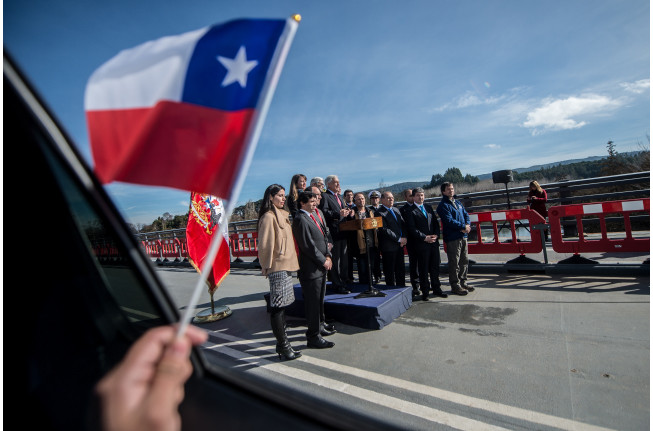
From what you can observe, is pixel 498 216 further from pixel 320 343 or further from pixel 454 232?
pixel 320 343

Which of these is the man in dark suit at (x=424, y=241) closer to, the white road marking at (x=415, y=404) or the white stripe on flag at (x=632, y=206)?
the white road marking at (x=415, y=404)

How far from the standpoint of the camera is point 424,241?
553 cm

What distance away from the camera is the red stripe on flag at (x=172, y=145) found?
1000 mm

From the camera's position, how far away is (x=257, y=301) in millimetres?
6414

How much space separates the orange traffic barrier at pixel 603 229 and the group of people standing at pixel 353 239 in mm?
2117

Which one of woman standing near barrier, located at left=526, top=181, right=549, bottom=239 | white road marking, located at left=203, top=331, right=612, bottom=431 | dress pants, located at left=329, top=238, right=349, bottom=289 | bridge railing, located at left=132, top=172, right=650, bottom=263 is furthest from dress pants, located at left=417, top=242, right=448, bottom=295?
woman standing near barrier, located at left=526, top=181, right=549, bottom=239

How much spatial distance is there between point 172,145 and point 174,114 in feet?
0.34

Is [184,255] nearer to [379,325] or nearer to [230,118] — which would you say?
[379,325]

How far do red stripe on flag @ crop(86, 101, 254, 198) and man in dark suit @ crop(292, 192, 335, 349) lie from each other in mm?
2794

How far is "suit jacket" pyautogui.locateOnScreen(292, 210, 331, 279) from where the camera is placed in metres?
3.79

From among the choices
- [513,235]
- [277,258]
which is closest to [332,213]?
[277,258]

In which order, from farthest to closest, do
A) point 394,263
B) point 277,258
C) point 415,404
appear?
point 394,263 → point 277,258 → point 415,404

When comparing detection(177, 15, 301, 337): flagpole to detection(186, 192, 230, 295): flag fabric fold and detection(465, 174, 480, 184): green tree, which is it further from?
detection(465, 174, 480, 184): green tree

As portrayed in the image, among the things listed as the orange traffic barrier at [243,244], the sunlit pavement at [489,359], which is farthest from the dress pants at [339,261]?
the orange traffic barrier at [243,244]
